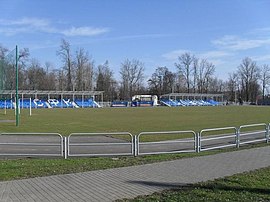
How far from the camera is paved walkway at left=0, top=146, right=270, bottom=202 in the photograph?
24.2 ft

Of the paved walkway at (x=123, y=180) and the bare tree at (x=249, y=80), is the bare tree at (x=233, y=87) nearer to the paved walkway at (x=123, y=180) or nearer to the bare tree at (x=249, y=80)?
the bare tree at (x=249, y=80)

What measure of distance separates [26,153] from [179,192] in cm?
794

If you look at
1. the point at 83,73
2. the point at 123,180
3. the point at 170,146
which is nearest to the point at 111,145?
the point at 170,146

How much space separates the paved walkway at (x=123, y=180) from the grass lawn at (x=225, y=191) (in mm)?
420

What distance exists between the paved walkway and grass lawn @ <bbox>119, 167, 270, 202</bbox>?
0.42 meters

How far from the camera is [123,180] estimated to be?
887 cm

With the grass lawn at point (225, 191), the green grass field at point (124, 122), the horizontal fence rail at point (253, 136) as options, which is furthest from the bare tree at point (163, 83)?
the grass lawn at point (225, 191)

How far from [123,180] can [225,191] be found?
246 cm

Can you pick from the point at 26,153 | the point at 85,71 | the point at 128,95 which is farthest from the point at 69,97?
the point at 26,153

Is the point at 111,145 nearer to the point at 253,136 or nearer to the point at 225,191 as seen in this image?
the point at 225,191

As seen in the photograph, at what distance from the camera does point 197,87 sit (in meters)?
137

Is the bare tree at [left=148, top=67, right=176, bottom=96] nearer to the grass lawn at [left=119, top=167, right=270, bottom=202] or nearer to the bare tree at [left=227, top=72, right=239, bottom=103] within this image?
the bare tree at [left=227, top=72, right=239, bottom=103]

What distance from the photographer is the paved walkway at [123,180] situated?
24.2 feet

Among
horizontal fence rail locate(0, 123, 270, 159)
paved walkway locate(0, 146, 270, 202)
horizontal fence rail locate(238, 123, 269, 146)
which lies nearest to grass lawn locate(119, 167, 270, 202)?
paved walkway locate(0, 146, 270, 202)
